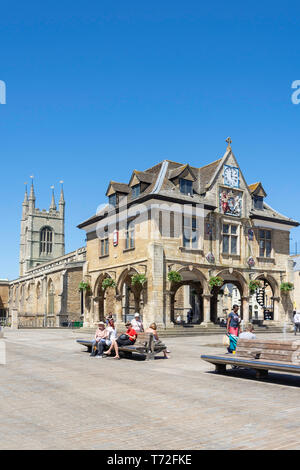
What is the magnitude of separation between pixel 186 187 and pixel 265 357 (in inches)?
829

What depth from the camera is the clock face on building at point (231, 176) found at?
33.2m

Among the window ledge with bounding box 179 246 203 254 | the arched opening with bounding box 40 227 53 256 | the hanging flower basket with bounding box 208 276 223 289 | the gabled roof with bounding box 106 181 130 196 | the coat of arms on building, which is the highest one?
the arched opening with bounding box 40 227 53 256

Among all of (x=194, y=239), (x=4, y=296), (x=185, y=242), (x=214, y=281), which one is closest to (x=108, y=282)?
(x=185, y=242)

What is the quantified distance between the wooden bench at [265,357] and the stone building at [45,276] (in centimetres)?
3170

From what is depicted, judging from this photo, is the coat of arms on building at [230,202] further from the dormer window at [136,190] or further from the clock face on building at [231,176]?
the dormer window at [136,190]

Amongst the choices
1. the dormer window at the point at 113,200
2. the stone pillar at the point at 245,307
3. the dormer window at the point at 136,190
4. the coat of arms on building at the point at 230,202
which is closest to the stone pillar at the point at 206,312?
the stone pillar at the point at 245,307

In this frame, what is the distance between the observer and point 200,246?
102 ft

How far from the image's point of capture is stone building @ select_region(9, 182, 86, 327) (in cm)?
5294

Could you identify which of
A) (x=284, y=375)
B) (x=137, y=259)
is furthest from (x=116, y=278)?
(x=284, y=375)

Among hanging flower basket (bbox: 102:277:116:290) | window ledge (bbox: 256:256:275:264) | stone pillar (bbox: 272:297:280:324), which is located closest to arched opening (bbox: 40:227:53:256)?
hanging flower basket (bbox: 102:277:116:290)

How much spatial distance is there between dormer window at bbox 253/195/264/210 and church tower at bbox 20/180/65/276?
9787 cm

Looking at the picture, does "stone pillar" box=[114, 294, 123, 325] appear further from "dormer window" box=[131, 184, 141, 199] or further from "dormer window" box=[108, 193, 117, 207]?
"dormer window" box=[131, 184, 141, 199]

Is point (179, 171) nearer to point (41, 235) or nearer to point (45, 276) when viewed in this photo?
point (45, 276)
